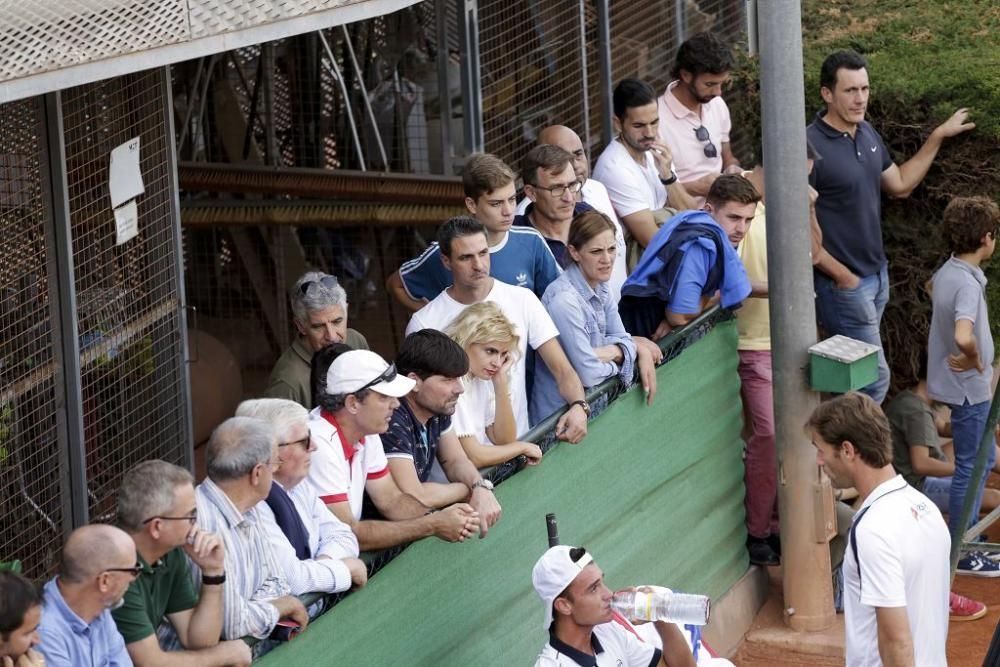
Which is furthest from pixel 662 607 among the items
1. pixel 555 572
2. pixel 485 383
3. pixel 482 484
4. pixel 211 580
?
pixel 211 580

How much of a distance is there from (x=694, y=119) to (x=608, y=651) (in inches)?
169

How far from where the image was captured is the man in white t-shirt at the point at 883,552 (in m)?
4.86

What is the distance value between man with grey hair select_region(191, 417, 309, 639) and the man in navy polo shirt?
14.8 ft

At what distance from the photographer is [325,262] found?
11930 mm

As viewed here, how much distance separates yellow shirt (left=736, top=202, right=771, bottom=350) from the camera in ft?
25.8

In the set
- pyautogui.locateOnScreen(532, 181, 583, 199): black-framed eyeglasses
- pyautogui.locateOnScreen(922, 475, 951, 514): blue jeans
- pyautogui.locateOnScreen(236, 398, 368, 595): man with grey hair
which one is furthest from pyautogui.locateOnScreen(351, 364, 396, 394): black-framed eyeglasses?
pyautogui.locateOnScreen(922, 475, 951, 514): blue jeans

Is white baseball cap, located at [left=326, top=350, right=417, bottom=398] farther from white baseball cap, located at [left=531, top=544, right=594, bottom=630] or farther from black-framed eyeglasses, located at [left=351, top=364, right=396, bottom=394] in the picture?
white baseball cap, located at [left=531, top=544, right=594, bottom=630]

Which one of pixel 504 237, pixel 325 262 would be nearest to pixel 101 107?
pixel 504 237

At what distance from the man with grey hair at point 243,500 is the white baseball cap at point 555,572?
0.77m

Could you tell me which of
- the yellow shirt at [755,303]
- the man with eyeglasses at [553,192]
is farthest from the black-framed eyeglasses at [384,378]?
the yellow shirt at [755,303]

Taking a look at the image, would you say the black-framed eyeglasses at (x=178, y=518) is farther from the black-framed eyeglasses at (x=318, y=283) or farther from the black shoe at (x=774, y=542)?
the black shoe at (x=774, y=542)

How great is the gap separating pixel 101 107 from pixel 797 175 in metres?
3.12

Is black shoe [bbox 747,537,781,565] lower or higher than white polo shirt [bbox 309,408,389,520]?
lower

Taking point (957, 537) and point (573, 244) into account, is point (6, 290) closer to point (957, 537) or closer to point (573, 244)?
point (573, 244)
